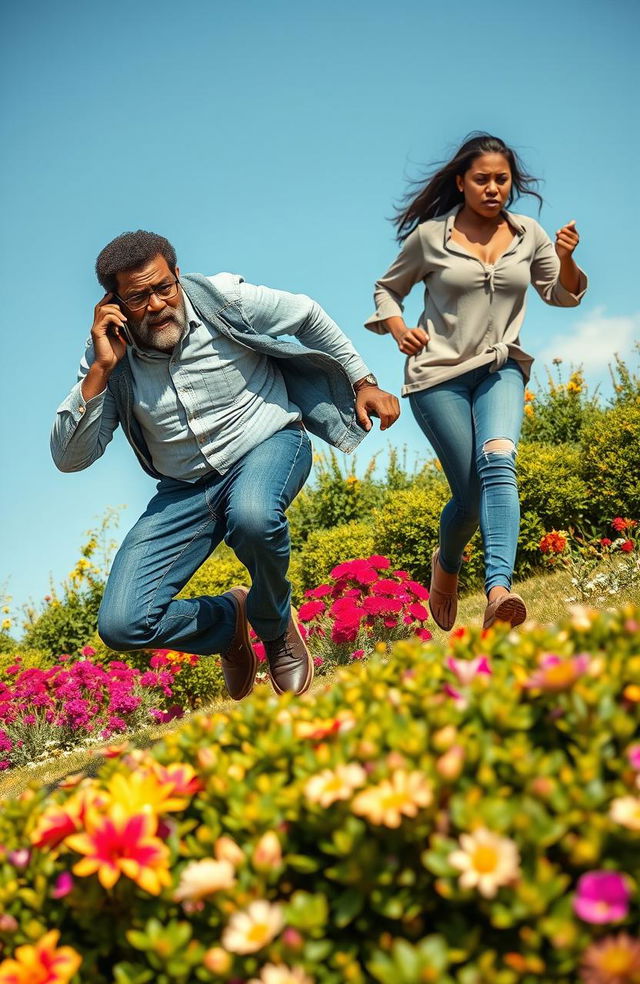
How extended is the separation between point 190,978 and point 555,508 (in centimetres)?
757

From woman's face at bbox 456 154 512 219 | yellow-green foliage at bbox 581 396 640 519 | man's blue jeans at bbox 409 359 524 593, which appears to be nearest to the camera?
man's blue jeans at bbox 409 359 524 593

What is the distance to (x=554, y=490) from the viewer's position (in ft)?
28.4

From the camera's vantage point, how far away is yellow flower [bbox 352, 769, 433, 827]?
1.31m

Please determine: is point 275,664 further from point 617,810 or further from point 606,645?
point 617,810

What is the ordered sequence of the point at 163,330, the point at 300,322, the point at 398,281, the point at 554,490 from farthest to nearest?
the point at 554,490
the point at 398,281
the point at 300,322
the point at 163,330

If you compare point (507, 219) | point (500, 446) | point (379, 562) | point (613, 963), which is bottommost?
point (613, 963)

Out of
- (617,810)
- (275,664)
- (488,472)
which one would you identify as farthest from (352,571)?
(617,810)

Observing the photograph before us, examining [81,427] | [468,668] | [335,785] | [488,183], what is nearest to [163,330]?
[81,427]

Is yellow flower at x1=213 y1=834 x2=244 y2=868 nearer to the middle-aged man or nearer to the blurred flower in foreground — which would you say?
the blurred flower in foreground

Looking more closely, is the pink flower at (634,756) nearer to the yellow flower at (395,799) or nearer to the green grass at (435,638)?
the yellow flower at (395,799)

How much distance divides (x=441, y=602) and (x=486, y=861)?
3896 mm

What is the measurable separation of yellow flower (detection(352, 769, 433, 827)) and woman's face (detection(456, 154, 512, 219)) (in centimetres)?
340

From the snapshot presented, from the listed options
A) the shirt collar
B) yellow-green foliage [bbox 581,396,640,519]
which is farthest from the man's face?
yellow-green foliage [bbox 581,396,640,519]

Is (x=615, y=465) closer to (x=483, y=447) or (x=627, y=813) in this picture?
(x=483, y=447)
